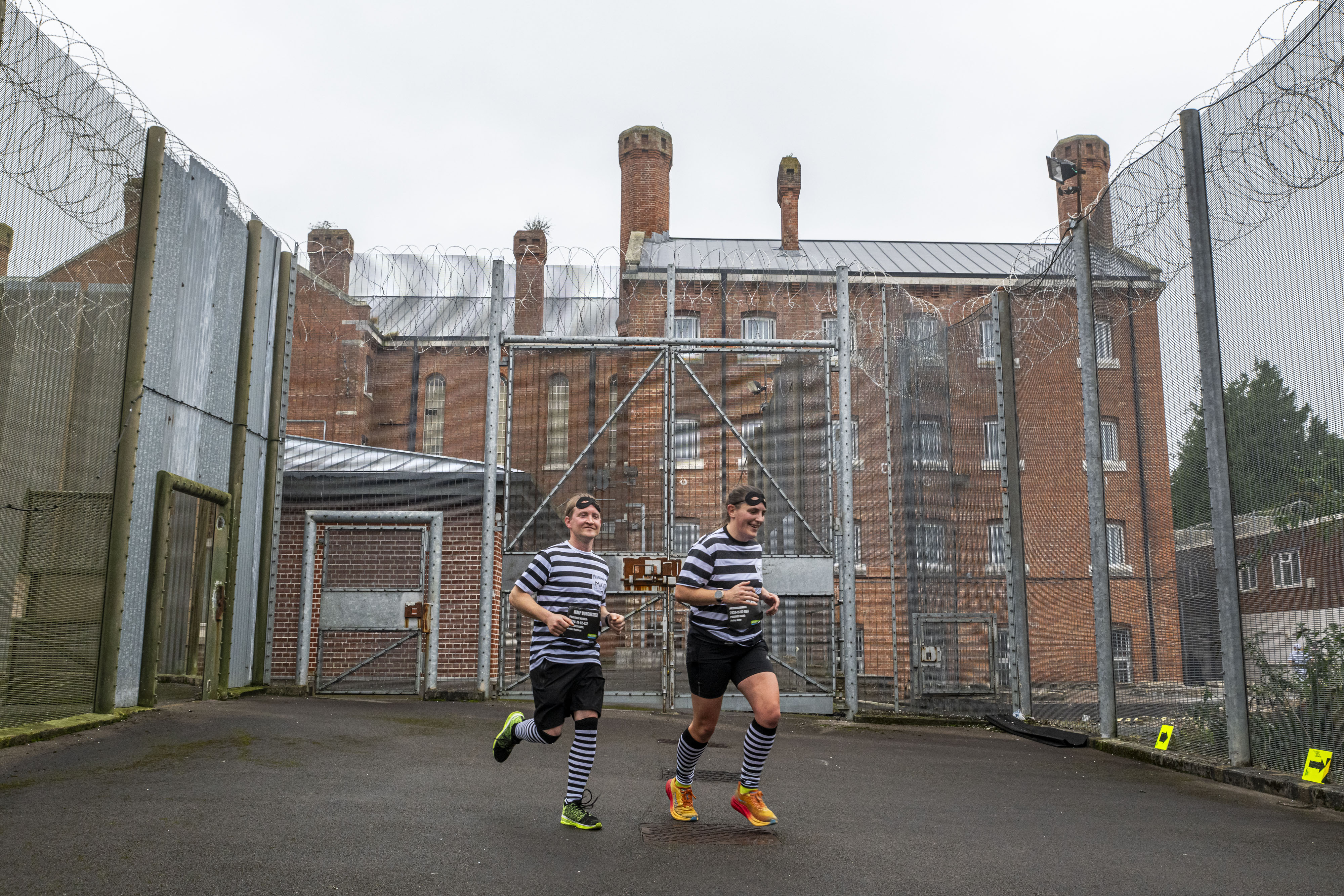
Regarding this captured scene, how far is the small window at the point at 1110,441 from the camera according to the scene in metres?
9.23

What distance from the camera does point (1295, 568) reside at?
6.51 metres

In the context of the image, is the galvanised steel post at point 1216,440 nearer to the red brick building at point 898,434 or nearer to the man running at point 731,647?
the red brick building at point 898,434

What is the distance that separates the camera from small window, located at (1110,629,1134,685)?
8703 mm

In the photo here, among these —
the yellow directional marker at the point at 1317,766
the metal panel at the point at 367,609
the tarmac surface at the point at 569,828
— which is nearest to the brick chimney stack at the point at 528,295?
the metal panel at the point at 367,609

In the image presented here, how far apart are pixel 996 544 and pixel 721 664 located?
654cm

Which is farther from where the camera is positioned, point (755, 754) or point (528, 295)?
point (528, 295)

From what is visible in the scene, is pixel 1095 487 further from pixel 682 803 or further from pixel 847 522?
pixel 682 803

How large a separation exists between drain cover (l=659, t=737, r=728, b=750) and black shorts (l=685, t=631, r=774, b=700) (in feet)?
11.8

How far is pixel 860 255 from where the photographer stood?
101ft

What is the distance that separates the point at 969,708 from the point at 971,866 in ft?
22.8

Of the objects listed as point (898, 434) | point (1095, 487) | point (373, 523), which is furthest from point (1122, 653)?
point (373, 523)

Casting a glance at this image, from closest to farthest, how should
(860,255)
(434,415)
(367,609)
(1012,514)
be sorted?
(1012,514)
(367,609)
(434,415)
(860,255)

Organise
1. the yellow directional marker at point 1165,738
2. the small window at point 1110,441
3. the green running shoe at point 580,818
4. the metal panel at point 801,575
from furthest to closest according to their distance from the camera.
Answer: the metal panel at point 801,575 < the small window at point 1110,441 < the yellow directional marker at point 1165,738 < the green running shoe at point 580,818

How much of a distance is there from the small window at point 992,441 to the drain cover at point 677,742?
4.30 metres
